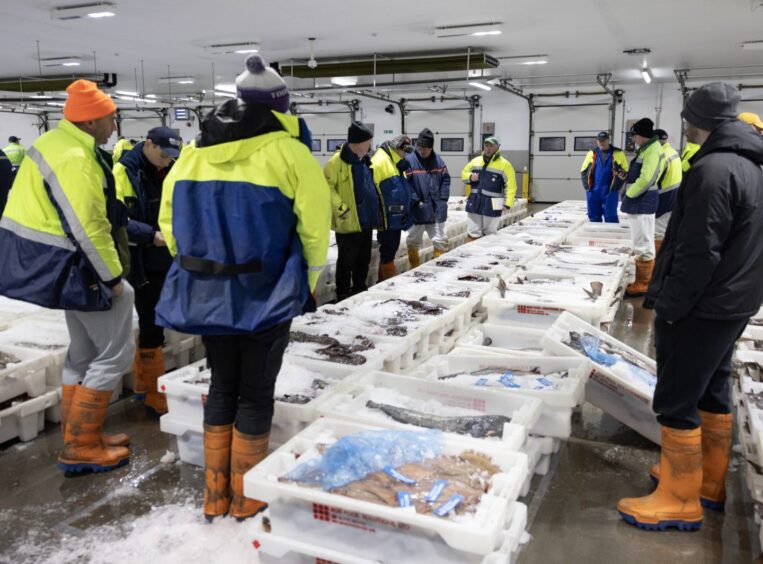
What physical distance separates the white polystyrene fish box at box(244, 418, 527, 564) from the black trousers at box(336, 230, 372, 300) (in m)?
3.84

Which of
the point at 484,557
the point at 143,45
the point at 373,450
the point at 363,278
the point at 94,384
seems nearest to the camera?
the point at 484,557

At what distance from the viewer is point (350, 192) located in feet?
19.9

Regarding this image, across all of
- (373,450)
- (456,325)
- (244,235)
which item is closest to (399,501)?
(373,450)

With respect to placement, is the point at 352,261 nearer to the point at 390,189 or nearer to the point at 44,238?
the point at 390,189

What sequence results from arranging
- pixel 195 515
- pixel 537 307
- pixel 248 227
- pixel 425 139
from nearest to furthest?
pixel 248 227 → pixel 195 515 → pixel 537 307 → pixel 425 139

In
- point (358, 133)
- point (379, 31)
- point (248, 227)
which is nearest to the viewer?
point (248, 227)

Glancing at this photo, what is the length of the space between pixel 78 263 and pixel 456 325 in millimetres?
2670

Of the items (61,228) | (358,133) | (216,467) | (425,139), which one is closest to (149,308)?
(61,228)

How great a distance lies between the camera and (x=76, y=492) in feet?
10.1

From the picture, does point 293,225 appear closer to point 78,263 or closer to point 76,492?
point 78,263

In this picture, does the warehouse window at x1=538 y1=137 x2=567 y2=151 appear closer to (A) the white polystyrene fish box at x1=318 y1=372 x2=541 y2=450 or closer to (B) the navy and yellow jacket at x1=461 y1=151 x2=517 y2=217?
(B) the navy and yellow jacket at x1=461 y1=151 x2=517 y2=217

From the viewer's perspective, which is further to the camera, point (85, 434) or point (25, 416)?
point (25, 416)

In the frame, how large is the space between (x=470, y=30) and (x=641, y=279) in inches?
194

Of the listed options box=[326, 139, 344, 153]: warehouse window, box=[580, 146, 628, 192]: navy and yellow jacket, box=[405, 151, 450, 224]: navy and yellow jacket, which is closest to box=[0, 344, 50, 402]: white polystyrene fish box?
box=[405, 151, 450, 224]: navy and yellow jacket
